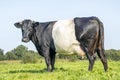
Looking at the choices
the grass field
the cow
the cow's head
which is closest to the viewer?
the grass field

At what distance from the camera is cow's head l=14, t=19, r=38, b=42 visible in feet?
48.3

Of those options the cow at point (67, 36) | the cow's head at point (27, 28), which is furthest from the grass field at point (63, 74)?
the cow's head at point (27, 28)

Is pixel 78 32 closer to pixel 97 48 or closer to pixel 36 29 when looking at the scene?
pixel 97 48

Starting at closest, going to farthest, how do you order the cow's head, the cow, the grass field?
the grass field, the cow, the cow's head

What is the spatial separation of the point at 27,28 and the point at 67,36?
2.25 meters

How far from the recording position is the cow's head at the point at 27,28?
48.3 ft

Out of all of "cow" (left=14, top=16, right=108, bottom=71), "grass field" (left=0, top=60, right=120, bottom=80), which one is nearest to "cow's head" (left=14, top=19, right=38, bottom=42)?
"cow" (left=14, top=16, right=108, bottom=71)

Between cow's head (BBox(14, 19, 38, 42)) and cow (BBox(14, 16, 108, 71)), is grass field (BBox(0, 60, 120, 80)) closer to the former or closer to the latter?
cow (BBox(14, 16, 108, 71))

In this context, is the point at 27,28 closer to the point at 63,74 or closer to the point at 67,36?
the point at 67,36

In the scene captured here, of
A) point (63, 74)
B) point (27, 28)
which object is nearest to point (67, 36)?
point (27, 28)

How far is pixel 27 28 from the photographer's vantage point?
587 inches

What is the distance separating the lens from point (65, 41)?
45.4ft

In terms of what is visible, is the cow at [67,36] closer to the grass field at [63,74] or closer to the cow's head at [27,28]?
the cow's head at [27,28]

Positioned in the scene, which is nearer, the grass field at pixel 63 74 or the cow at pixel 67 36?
the grass field at pixel 63 74
